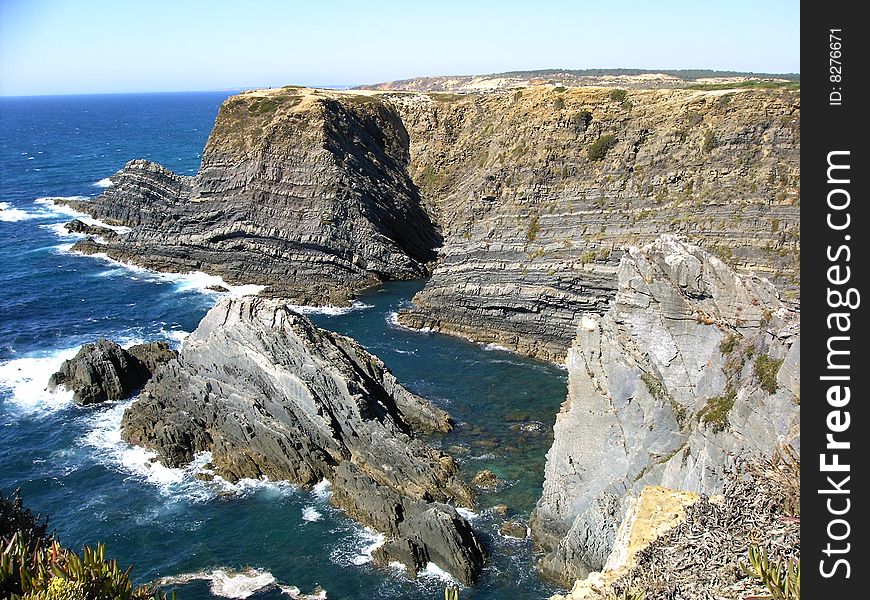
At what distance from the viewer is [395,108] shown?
107 m

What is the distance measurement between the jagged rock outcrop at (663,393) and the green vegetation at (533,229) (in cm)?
3049

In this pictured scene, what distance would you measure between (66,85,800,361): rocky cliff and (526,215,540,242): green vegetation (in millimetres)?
111

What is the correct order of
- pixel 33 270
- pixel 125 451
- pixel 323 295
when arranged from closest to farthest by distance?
pixel 125 451, pixel 323 295, pixel 33 270

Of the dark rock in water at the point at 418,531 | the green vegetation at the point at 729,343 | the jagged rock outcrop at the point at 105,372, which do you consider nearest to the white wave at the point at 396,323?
the jagged rock outcrop at the point at 105,372

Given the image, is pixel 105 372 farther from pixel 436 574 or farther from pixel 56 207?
pixel 56 207

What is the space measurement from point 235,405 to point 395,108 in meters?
73.9

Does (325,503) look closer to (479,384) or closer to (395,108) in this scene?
(479,384)

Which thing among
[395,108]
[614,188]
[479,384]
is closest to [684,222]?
[614,188]

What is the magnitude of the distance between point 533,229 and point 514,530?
32.5 metres

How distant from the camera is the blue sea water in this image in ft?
102

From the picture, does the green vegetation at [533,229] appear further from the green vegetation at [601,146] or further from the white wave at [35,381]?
the white wave at [35,381]

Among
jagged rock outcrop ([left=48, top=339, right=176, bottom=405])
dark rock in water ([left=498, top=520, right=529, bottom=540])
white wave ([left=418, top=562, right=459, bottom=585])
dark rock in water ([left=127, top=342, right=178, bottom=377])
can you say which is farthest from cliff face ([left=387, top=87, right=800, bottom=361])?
white wave ([left=418, top=562, right=459, bottom=585])

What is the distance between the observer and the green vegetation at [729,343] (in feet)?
80.3
